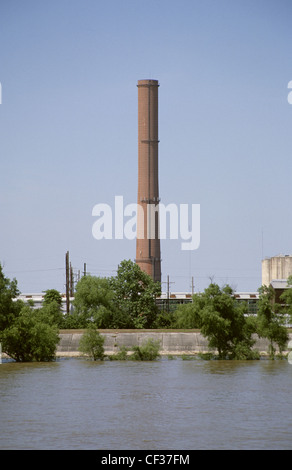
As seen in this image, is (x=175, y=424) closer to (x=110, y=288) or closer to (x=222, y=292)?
(x=222, y=292)

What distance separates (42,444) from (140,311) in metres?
61.4

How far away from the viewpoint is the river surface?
35344 millimetres

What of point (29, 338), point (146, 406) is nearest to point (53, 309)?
point (29, 338)

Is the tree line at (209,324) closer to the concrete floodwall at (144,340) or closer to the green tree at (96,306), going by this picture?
the concrete floodwall at (144,340)

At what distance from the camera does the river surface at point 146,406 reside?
3534cm

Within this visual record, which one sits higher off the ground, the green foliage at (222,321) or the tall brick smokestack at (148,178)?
the tall brick smokestack at (148,178)

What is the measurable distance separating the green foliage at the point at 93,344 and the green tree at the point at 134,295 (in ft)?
64.8

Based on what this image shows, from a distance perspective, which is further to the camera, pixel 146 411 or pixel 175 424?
pixel 146 411

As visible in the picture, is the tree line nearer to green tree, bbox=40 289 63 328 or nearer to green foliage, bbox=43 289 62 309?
green tree, bbox=40 289 63 328

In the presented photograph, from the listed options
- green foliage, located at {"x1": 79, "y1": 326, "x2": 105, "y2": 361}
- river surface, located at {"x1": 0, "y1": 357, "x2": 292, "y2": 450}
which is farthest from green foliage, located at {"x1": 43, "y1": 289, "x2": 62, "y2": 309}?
river surface, located at {"x1": 0, "y1": 357, "x2": 292, "y2": 450}

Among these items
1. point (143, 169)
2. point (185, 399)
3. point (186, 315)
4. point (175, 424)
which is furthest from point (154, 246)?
point (175, 424)

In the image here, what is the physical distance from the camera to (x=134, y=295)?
97.2 metres

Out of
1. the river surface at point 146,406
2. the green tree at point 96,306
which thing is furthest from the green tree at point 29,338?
the green tree at point 96,306

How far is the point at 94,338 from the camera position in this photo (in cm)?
7344
